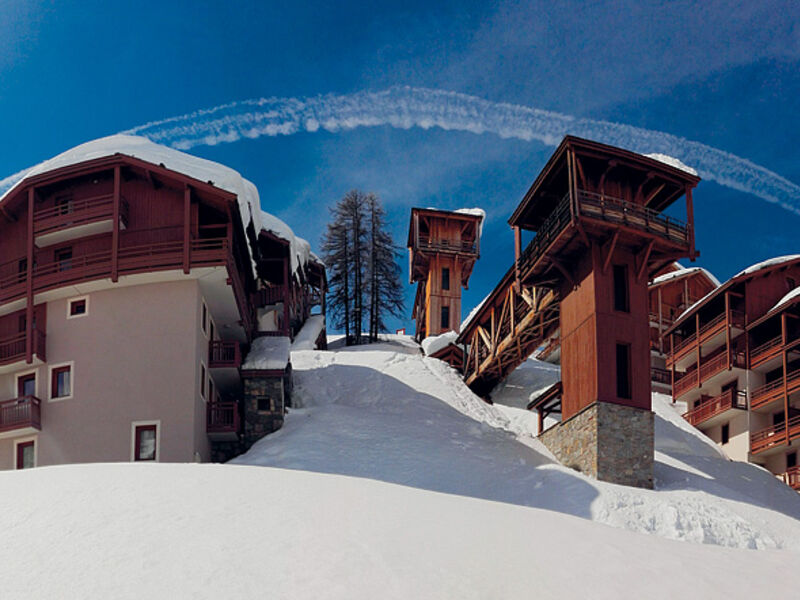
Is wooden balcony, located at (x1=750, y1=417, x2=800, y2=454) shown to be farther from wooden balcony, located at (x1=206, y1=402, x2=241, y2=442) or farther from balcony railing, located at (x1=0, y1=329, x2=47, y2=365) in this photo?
balcony railing, located at (x1=0, y1=329, x2=47, y2=365)

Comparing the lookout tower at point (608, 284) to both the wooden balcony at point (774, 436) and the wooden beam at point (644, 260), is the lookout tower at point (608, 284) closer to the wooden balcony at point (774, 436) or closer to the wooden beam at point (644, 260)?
the wooden beam at point (644, 260)

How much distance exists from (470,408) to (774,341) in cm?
1622

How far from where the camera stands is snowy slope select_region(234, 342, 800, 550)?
25.1m

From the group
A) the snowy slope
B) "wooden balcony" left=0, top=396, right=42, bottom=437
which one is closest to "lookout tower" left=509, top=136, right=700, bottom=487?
the snowy slope

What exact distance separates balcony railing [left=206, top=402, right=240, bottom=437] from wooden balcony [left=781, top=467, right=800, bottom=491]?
25.4 metres

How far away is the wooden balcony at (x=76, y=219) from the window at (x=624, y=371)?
19.1 m

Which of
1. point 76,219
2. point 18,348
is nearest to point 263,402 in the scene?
point 18,348

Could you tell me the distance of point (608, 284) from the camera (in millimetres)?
31125

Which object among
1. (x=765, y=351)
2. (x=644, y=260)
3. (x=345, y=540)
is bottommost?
(x=345, y=540)

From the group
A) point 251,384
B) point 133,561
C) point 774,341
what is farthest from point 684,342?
point 133,561

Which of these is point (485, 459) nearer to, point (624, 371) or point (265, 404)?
point (624, 371)

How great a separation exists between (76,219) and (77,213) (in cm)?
22

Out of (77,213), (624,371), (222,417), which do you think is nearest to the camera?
(77,213)

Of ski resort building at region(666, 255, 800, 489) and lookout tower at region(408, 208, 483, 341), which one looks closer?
ski resort building at region(666, 255, 800, 489)
